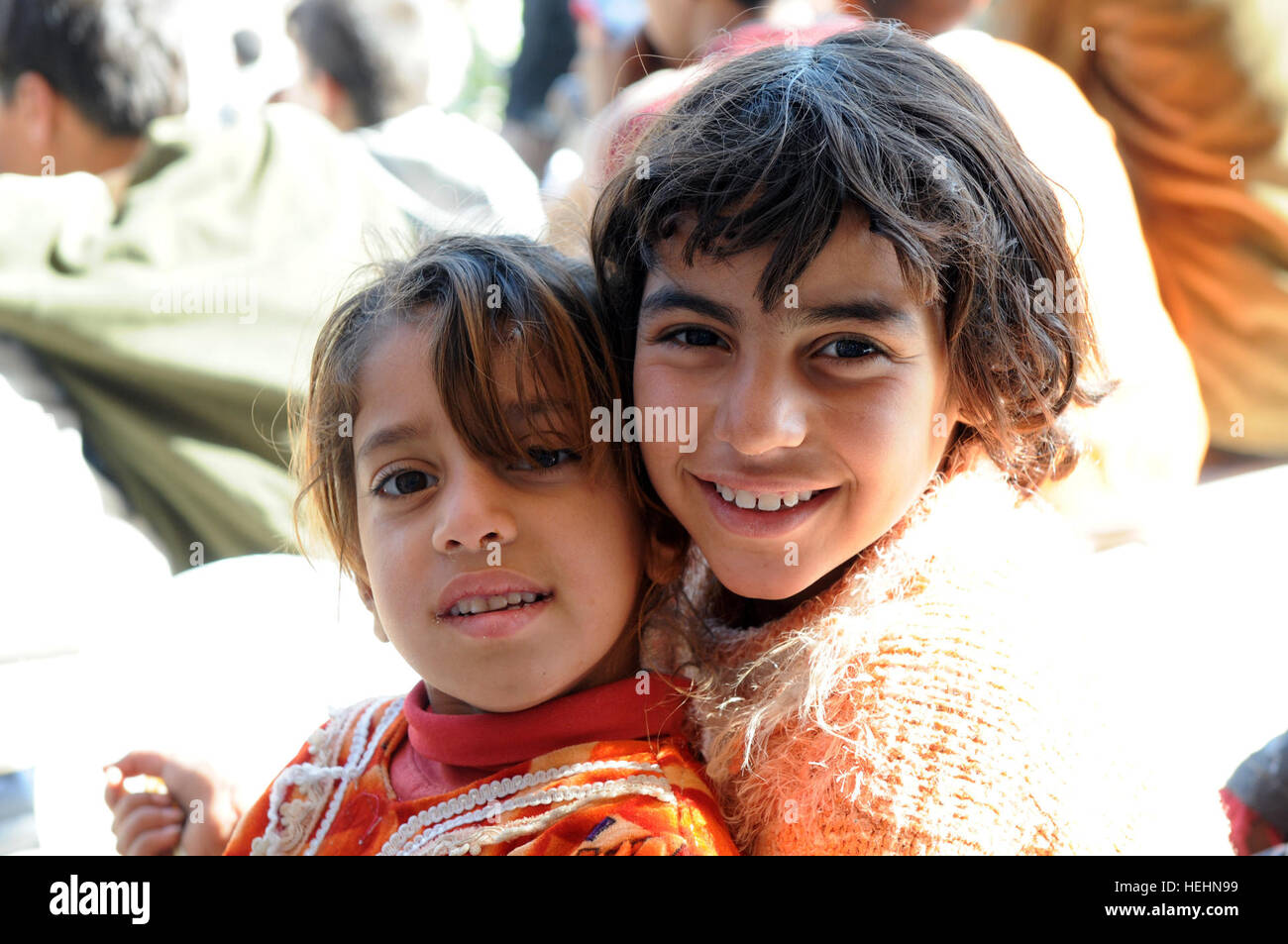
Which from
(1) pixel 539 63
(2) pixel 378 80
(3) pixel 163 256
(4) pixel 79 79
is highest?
(1) pixel 539 63

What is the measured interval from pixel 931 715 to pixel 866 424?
223mm

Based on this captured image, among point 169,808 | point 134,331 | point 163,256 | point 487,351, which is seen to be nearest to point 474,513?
point 487,351

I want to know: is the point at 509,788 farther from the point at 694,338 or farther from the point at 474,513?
the point at 694,338

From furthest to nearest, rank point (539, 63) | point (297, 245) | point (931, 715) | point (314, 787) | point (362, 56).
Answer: point (539, 63) < point (362, 56) < point (297, 245) < point (314, 787) < point (931, 715)

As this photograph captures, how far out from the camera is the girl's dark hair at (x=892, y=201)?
0.89 m

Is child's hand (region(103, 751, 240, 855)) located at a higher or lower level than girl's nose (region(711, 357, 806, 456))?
lower

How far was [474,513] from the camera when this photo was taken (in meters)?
0.92

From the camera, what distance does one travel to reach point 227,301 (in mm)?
2148

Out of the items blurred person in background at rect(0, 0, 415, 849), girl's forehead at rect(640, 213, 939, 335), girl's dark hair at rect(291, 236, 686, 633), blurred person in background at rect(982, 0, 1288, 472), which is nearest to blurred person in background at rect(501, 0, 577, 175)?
blurred person in background at rect(0, 0, 415, 849)

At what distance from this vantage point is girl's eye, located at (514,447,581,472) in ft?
→ 3.16

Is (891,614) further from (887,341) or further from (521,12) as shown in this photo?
(521,12)

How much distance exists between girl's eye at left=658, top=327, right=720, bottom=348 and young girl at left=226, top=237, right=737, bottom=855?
79 mm

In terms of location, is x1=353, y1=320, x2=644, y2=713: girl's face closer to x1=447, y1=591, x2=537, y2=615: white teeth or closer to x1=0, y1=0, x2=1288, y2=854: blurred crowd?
x1=447, y1=591, x2=537, y2=615: white teeth

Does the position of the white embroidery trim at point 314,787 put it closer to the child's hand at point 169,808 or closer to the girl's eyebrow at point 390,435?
the child's hand at point 169,808
